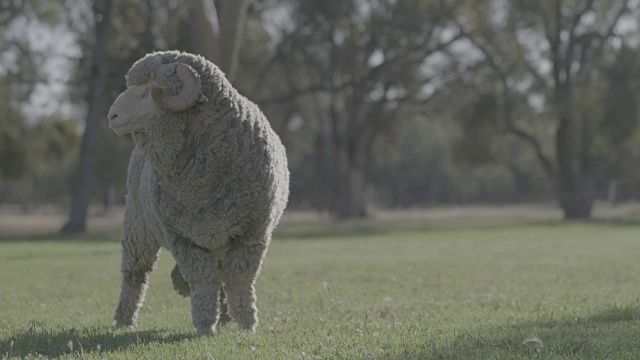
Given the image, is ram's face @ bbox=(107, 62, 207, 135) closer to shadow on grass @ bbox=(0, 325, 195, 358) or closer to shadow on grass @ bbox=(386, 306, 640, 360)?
shadow on grass @ bbox=(0, 325, 195, 358)

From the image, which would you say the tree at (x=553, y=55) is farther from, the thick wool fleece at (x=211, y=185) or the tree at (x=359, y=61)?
the thick wool fleece at (x=211, y=185)

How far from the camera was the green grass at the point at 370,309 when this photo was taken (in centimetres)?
479

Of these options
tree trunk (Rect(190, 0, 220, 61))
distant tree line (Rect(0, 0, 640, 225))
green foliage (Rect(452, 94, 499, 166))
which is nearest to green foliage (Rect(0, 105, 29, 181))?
distant tree line (Rect(0, 0, 640, 225))

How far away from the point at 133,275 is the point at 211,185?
5.48 ft

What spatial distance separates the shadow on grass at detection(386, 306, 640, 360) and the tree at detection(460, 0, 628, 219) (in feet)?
92.1

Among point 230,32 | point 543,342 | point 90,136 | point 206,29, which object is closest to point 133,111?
point 543,342

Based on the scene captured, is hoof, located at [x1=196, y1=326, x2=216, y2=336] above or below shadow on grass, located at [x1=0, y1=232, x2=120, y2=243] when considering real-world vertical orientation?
above

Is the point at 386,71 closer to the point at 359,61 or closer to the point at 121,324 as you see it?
the point at 359,61

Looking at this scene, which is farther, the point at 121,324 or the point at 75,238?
the point at 75,238

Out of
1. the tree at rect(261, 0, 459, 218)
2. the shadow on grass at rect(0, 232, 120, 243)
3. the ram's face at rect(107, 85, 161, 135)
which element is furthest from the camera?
the tree at rect(261, 0, 459, 218)

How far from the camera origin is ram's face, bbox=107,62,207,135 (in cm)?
528

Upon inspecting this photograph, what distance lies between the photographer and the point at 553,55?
112ft

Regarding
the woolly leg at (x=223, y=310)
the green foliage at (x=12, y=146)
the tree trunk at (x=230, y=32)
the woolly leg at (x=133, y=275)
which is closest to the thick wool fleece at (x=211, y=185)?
the woolly leg at (x=223, y=310)

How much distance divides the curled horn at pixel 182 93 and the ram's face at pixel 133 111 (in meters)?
0.11
